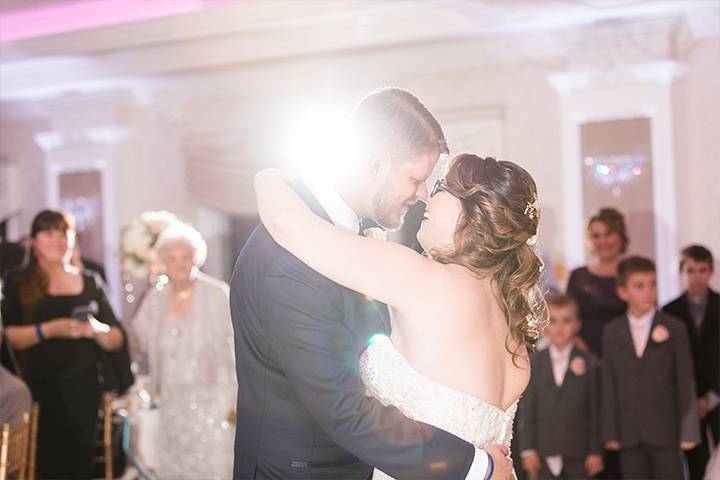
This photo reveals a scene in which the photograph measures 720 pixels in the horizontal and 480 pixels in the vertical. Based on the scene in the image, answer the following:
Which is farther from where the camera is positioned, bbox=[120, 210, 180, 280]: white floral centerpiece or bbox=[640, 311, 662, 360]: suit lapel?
bbox=[120, 210, 180, 280]: white floral centerpiece

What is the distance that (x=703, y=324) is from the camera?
5.16 meters

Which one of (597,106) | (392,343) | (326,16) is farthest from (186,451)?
(597,106)

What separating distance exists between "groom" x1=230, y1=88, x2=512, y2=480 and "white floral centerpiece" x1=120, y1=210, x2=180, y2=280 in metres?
3.59

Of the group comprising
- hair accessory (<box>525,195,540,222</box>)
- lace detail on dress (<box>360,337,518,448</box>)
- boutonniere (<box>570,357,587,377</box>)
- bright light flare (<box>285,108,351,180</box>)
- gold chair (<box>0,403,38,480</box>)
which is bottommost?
gold chair (<box>0,403,38,480</box>)

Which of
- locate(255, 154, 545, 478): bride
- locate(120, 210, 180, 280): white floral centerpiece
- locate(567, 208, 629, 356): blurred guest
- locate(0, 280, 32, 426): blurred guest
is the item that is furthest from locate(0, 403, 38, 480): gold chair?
locate(567, 208, 629, 356): blurred guest

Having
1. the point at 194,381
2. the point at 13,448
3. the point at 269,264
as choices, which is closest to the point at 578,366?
the point at 194,381

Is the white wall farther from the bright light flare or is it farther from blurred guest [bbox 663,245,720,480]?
blurred guest [bbox 663,245,720,480]

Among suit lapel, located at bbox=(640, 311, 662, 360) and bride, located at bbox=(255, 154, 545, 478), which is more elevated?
bride, located at bbox=(255, 154, 545, 478)

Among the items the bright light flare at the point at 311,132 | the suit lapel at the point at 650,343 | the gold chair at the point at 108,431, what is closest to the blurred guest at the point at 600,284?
the suit lapel at the point at 650,343

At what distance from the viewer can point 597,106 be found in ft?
19.9

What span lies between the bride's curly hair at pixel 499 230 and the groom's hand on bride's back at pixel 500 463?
0.73ft

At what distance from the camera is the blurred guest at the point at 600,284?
17.2 feet

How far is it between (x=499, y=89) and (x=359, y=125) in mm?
4452

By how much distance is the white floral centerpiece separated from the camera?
5820 mm
